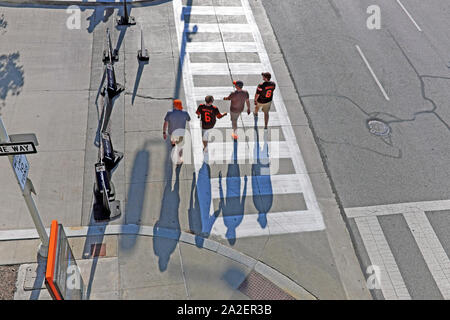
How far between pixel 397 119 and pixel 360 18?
19.0ft

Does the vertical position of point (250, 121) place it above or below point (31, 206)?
below

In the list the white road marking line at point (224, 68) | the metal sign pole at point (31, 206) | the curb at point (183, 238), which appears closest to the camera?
the metal sign pole at point (31, 206)

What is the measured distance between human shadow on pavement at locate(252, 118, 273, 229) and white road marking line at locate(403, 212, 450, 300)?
341 centimetres

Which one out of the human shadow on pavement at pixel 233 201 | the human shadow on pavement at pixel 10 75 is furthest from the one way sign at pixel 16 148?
the human shadow on pavement at pixel 10 75

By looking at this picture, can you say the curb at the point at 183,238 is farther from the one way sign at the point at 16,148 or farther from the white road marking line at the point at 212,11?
the white road marking line at the point at 212,11

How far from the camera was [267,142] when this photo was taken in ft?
36.8

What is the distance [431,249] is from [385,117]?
14.7 ft

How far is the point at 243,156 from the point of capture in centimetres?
1076

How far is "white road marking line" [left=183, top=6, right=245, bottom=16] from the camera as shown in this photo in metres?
15.6

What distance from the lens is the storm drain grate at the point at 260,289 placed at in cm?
814

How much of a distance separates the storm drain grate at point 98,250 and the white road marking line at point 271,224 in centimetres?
239

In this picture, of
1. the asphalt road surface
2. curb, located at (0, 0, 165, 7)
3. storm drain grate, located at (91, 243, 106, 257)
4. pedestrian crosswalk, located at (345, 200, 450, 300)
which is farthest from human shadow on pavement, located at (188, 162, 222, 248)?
curb, located at (0, 0, 165, 7)

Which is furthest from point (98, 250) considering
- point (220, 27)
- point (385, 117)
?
point (220, 27)

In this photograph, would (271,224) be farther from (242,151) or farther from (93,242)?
(93,242)
